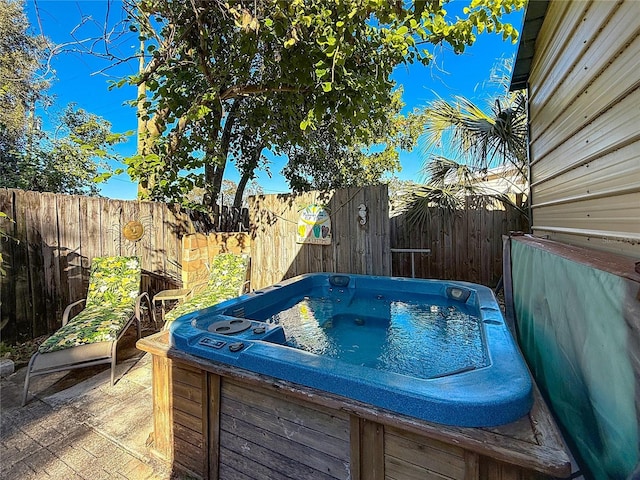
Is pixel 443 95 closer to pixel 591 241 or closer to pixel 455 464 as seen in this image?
pixel 591 241

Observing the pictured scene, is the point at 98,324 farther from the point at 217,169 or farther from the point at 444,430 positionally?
the point at 217,169

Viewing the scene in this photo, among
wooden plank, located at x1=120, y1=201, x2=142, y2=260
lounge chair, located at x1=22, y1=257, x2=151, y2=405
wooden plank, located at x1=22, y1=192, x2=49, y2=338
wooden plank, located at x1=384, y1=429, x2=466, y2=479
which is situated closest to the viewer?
wooden plank, located at x1=384, y1=429, x2=466, y2=479

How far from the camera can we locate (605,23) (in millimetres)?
1499

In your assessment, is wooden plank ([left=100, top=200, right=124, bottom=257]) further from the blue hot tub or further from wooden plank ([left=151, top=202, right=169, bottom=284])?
the blue hot tub

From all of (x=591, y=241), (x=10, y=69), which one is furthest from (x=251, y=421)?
(x=10, y=69)

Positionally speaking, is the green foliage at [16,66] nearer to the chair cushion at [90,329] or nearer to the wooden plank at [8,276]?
the wooden plank at [8,276]

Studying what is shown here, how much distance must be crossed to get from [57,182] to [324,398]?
6.74m

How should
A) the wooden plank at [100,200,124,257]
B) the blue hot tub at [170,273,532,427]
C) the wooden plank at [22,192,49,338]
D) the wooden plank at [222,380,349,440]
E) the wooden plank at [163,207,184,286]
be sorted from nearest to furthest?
1. the blue hot tub at [170,273,532,427]
2. the wooden plank at [222,380,349,440]
3. the wooden plank at [22,192,49,338]
4. the wooden plank at [100,200,124,257]
5. the wooden plank at [163,207,184,286]

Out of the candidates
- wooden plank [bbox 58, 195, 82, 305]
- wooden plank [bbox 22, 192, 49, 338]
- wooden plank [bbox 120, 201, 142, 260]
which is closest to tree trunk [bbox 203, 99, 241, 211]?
wooden plank [bbox 120, 201, 142, 260]

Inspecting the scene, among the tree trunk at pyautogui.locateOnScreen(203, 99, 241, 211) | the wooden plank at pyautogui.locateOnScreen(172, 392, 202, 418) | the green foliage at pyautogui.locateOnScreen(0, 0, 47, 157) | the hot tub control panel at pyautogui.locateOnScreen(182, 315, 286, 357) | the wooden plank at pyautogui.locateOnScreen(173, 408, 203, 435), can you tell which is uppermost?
the green foliage at pyautogui.locateOnScreen(0, 0, 47, 157)

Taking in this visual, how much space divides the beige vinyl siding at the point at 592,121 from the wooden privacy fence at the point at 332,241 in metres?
2.10

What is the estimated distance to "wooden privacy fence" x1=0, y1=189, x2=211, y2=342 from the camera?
11.3 feet

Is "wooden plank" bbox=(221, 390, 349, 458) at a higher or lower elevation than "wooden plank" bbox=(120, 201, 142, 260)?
lower

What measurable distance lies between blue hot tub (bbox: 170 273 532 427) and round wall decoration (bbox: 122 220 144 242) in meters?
2.47
